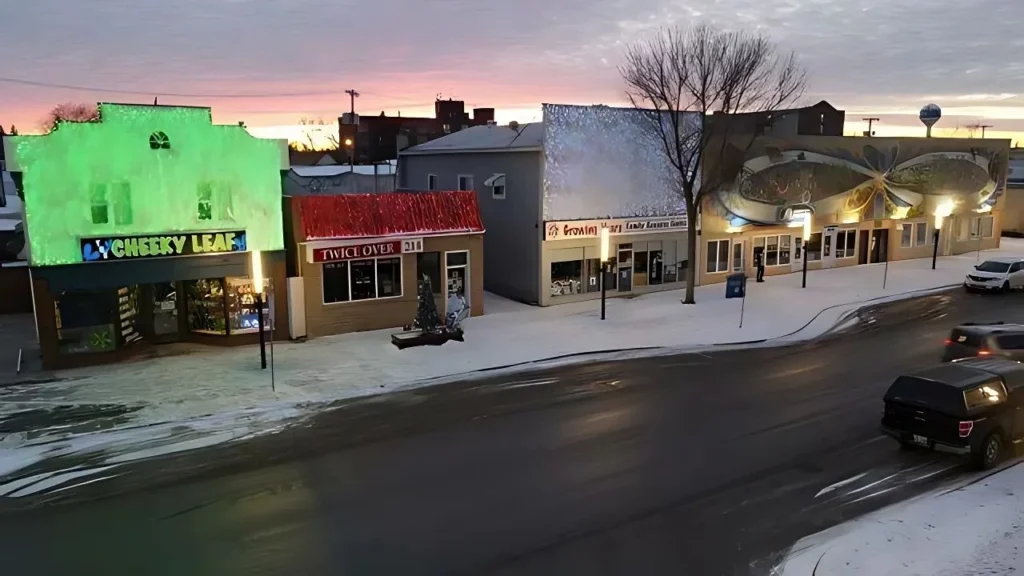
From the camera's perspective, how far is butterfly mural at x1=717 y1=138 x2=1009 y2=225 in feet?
114

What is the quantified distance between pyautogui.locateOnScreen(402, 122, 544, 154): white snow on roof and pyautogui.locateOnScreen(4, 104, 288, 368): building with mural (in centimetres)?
1048

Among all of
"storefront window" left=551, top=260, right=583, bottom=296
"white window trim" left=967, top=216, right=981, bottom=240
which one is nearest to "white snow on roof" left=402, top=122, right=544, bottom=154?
"storefront window" left=551, top=260, right=583, bottom=296

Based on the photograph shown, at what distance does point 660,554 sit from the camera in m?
10.1

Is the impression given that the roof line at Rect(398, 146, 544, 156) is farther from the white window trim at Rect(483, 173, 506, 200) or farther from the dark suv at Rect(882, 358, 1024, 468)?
the dark suv at Rect(882, 358, 1024, 468)

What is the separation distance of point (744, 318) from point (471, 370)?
1150cm

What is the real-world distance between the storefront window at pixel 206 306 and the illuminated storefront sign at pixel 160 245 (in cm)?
128

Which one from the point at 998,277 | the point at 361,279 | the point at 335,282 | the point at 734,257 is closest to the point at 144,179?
the point at 335,282

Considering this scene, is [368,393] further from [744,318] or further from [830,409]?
[744,318]

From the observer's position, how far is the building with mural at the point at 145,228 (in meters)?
19.7

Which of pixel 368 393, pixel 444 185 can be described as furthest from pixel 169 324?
pixel 444 185

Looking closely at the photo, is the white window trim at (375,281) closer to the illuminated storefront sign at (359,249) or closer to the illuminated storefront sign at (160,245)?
the illuminated storefront sign at (359,249)

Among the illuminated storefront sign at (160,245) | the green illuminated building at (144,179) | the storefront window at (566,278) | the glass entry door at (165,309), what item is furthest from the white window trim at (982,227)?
the glass entry door at (165,309)

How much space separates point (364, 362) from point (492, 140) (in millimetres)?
15554

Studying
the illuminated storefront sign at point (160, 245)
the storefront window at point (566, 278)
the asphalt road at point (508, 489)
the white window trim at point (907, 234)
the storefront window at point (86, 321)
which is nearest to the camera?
the asphalt road at point (508, 489)
